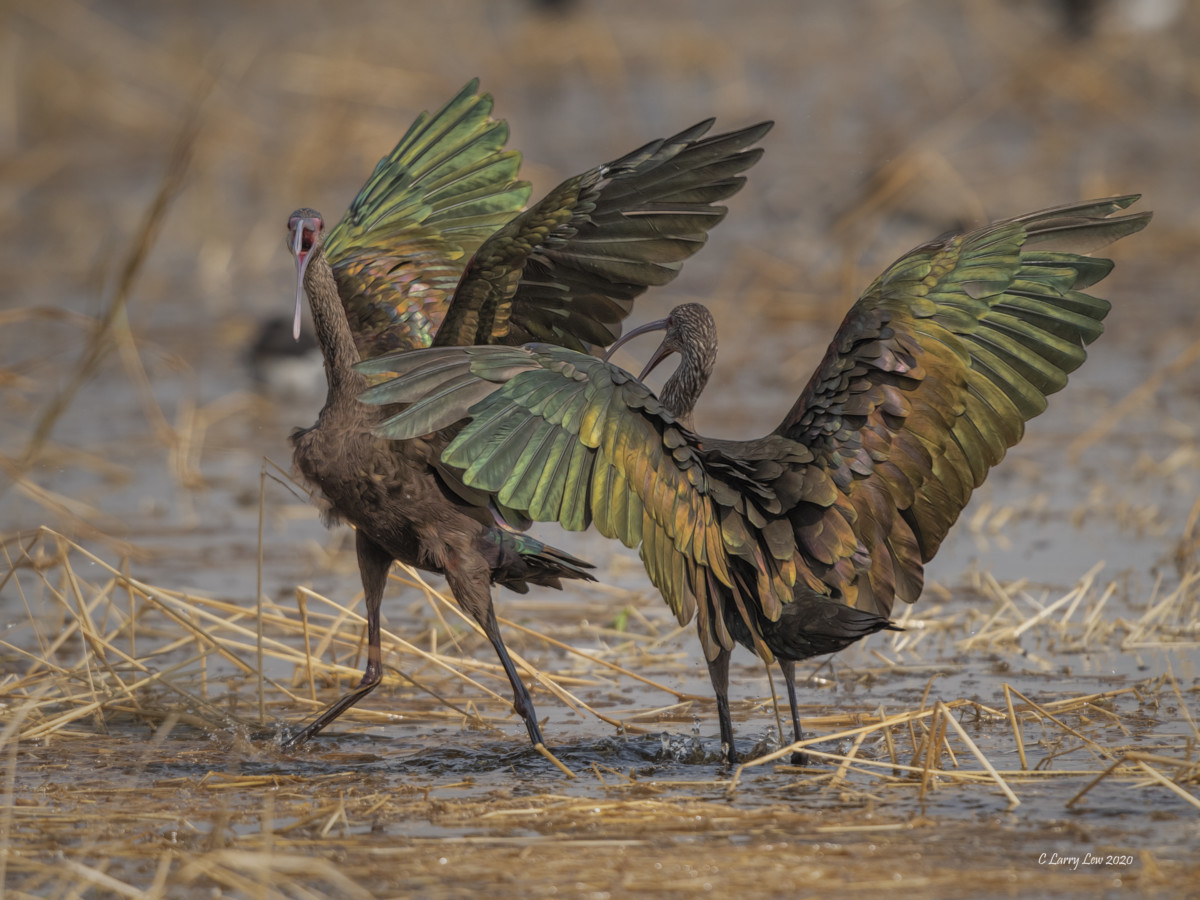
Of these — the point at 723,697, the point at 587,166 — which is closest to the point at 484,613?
the point at 723,697

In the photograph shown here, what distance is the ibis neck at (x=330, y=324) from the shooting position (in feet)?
16.3

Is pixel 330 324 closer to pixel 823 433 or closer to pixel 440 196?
pixel 440 196

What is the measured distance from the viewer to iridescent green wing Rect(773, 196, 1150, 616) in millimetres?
4559

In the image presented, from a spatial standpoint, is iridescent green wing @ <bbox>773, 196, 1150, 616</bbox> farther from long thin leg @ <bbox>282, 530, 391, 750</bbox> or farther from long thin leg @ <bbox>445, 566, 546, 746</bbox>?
long thin leg @ <bbox>282, 530, 391, 750</bbox>

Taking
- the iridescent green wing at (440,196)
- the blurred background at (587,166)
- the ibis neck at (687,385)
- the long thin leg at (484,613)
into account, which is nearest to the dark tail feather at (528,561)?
the long thin leg at (484,613)

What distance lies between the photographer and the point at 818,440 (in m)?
4.62

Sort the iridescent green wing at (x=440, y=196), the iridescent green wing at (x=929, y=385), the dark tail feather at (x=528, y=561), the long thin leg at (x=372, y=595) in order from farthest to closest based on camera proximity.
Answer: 1. the iridescent green wing at (x=440, y=196)
2. the long thin leg at (x=372, y=595)
3. the dark tail feather at (x=528, y=561)
4. the iridescent green wing at (x=929, y=385)

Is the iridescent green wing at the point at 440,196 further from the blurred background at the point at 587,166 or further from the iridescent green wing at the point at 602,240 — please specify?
the blurred background at the point at 587,166

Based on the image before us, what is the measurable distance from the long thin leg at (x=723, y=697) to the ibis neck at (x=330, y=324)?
1.32 metres

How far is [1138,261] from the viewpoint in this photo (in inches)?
438

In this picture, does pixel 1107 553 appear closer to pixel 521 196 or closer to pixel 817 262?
pixel 521 196

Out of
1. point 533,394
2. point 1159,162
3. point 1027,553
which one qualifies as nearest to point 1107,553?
point 1027,553

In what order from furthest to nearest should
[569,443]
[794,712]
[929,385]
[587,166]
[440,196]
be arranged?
1. [587,166]
2. [440,196]
3. [794,712]
4. [929,385]
5. [569,443]

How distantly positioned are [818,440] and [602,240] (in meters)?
0.86
